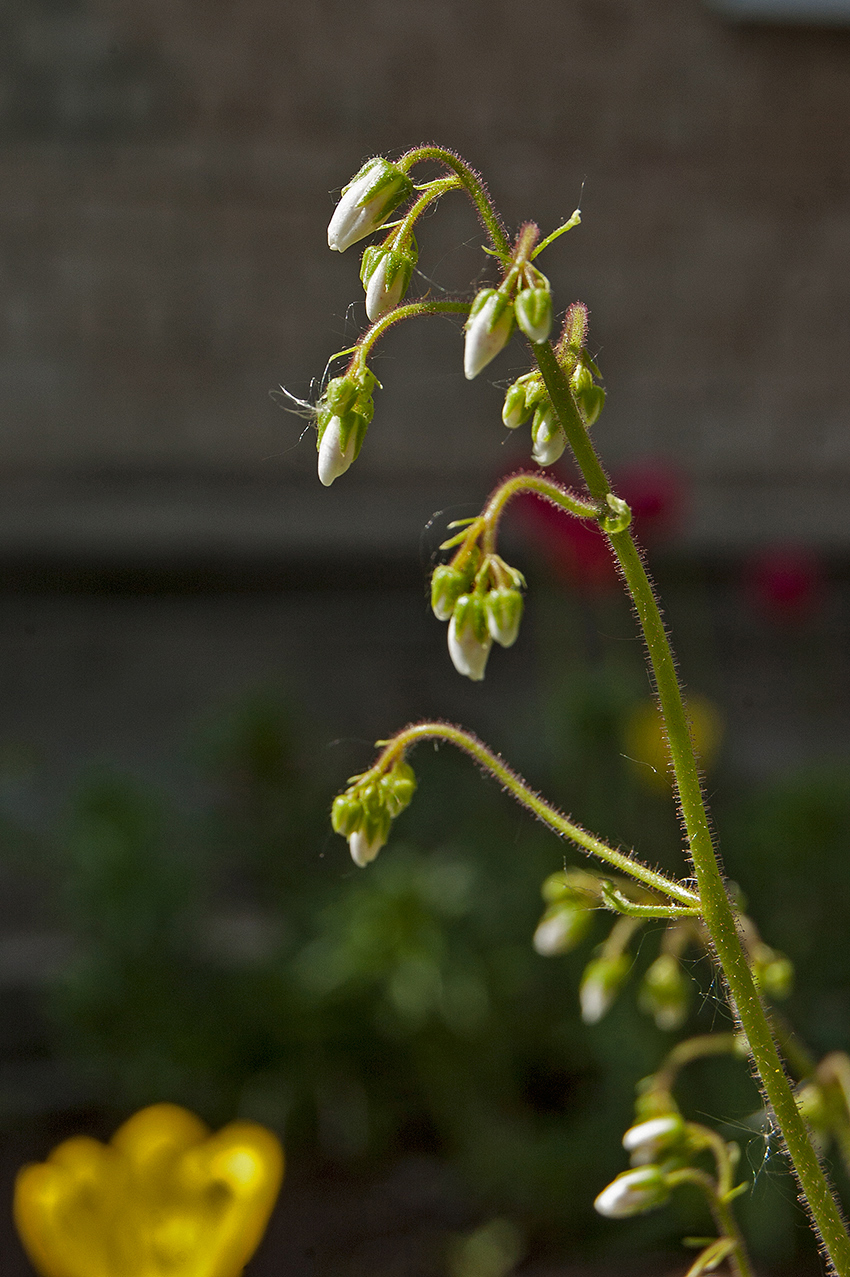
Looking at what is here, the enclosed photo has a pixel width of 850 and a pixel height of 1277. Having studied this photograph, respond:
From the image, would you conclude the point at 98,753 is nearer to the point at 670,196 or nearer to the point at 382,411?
the point at 382,411

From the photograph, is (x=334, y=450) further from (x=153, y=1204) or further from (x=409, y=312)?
(x=153, y=1204)

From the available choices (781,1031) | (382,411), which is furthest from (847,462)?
(781,1031)

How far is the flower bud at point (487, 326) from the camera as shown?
493 mm

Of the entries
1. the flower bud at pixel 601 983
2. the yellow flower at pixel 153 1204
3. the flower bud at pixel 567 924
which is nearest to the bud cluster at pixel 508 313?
the flower bud at pixel 567 924

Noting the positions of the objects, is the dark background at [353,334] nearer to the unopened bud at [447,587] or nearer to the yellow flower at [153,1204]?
the yellow flower at [153,1204]

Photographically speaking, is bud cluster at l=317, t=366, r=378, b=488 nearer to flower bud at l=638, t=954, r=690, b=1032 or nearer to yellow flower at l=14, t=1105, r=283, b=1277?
flower bud at l=638, t=954, r=690, b=1032

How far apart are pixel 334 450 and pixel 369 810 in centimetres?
20

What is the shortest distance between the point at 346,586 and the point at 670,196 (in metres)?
2.24

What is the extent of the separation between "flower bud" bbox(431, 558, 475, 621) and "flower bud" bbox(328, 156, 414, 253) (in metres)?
0.15

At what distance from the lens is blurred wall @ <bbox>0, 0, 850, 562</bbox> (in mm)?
4805

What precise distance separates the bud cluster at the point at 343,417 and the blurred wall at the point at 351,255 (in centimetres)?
423

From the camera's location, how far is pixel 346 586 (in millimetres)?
5480

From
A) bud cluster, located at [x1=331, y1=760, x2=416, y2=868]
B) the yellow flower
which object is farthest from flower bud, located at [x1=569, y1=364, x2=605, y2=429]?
the yellow flower

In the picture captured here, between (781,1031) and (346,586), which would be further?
(346,586)
